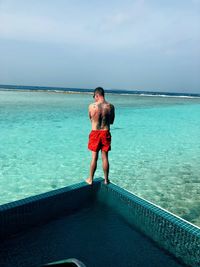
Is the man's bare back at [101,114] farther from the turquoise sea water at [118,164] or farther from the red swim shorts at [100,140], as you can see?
the turquoise sea water at [118,164]

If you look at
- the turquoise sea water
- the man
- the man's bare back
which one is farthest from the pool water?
the man's bare back

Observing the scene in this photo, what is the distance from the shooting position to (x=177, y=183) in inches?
257

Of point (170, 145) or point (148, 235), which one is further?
point (170, 145)

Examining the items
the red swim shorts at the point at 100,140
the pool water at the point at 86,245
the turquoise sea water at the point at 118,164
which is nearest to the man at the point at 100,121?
the red swim shorts at the point at 100,140

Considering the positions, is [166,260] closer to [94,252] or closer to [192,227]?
[192,227]

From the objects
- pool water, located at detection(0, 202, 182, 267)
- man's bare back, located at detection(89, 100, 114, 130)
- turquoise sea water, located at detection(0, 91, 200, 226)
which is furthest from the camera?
turquoise sea water, located at detection(0, 91, 200, 226)

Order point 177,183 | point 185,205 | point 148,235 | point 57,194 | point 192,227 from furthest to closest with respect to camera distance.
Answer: point 177,183, point 185,205, point 57,194, point 148,235, point 192,227

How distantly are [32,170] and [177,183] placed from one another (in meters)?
3.80

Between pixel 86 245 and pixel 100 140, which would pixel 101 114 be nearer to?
pixel 100 140

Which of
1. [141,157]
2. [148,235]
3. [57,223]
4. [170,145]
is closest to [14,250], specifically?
[57,223]

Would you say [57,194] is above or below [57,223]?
above

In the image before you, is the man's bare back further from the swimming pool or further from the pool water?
the pool water

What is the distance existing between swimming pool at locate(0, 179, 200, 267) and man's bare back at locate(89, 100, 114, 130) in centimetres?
109

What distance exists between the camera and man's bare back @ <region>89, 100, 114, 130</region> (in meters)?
4.53
